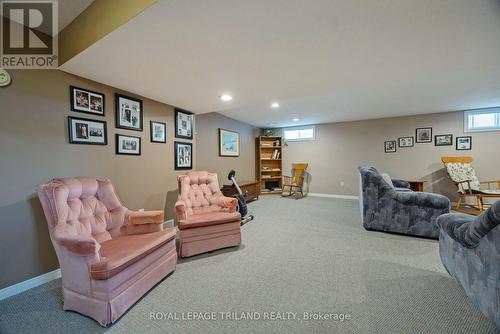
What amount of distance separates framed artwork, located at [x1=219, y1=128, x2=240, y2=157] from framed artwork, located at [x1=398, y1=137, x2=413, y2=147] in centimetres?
434

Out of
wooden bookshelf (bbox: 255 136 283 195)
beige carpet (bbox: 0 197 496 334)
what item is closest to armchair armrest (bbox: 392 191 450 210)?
beige carpet (bbox: 0 197 496 334)

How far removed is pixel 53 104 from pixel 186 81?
4.28 ft

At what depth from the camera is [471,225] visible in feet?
4.18

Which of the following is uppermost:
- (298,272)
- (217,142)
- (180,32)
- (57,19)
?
(57,19)

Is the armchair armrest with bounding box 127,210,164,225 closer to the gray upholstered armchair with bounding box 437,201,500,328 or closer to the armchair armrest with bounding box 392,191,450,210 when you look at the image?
the gray upholstered armchair with bounding box 437,201,500,328

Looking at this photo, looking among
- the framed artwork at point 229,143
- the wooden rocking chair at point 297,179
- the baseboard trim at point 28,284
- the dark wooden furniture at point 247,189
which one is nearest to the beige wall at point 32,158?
the baseboard trim at point 28,284

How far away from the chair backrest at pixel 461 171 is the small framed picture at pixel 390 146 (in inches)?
40.6

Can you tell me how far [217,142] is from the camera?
481 centimetres

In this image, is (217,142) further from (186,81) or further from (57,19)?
(57,19)

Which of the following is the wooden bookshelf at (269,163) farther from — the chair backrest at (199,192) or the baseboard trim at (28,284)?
the baseboard trim at (28,284)

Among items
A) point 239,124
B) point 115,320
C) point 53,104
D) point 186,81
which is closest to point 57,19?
point 53,104

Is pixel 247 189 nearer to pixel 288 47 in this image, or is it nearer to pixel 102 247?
pixel 102 247

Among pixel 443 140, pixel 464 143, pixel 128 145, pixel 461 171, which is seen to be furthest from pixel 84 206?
pixel 464 143

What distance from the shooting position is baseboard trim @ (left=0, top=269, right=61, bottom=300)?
65.9 inches
